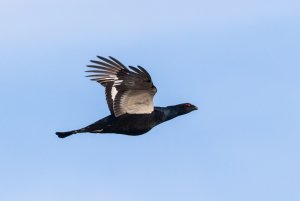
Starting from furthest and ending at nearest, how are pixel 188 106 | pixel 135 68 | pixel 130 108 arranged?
pixel 188 106 → pixel 130 108 → pixel 135 68

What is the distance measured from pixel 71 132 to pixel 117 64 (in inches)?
148

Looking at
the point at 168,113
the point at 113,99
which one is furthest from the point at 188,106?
the point at 113,99

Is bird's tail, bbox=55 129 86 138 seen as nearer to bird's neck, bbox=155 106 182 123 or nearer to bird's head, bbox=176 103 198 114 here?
bird's neck, bbox=155 106 182 123

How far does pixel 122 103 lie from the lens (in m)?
50.0

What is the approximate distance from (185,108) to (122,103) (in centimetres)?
465

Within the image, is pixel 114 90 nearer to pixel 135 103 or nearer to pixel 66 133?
pixel 135 103

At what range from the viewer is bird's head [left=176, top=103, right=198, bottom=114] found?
53.2 meters

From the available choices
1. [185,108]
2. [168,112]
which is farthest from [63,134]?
[185,108]

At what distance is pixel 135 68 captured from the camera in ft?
155

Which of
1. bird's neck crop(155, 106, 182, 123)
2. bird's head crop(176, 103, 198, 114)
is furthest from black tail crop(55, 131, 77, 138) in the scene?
bird's head crop(176, 103, 198, 114)

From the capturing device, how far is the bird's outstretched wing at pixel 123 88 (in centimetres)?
4878

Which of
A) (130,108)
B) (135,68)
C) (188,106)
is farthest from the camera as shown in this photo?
(188,106)

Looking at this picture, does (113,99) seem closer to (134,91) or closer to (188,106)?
(134,91)

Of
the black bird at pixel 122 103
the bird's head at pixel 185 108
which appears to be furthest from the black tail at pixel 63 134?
the bird's head at pixel 185 108
